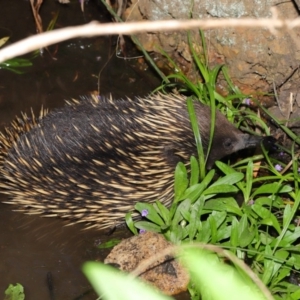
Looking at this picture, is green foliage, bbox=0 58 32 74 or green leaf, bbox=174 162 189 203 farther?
green foliage, bbox=0 58 32 74

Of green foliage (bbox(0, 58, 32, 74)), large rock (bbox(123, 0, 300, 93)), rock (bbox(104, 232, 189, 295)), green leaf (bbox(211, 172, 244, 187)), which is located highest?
green foliage (bbox(0, 58, 32, 74))

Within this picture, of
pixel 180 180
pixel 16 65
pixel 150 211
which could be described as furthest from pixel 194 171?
pixel 16 65

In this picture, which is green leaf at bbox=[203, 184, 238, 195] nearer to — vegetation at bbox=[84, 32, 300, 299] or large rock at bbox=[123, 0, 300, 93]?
vegetation at bbox=[84, 32, 300, 299]

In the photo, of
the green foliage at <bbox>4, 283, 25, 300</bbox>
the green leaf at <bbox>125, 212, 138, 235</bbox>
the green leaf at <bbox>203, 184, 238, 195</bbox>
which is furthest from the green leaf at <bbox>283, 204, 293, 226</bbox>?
the green foliage at <bbox>4, 283, 25, 300</bbox>

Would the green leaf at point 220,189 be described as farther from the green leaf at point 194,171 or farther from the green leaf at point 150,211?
the green leaf at point 150,211

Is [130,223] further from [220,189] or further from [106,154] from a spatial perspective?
[220,189]

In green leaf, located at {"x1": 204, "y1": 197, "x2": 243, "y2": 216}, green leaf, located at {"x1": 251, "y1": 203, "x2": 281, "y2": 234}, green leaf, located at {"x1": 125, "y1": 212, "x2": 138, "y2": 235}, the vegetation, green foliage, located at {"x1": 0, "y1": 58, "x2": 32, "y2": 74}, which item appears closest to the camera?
the vegetation
